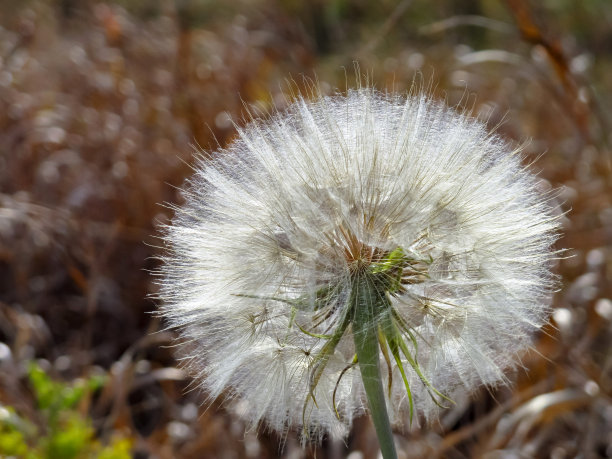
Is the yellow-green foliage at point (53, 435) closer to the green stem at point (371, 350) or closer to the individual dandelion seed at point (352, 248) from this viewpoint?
the individual dandelion seed at point (352, 248)

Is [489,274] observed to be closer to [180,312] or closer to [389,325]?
[389,325]

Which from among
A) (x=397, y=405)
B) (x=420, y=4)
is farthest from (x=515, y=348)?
(x=420, y=4)

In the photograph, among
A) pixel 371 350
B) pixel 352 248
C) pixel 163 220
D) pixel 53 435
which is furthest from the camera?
pixel 163 220

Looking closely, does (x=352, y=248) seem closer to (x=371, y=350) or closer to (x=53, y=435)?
(x=371, y=350)

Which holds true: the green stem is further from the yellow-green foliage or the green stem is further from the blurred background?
the yellow-green foliage

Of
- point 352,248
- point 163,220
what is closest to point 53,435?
point 352,248

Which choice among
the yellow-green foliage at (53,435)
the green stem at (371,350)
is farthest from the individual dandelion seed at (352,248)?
the yellow-green foliage at (53,435)
